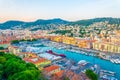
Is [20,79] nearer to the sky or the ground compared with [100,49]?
nearer to the sky

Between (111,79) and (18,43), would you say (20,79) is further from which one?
(18,43)

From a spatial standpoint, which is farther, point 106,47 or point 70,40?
point 70,40

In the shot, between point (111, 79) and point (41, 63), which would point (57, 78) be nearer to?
point (111, 79)

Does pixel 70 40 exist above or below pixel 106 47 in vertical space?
above

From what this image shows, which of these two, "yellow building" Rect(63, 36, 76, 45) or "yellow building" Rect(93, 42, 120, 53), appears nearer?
"yellow building" Rect(93, 42, 120, 53)

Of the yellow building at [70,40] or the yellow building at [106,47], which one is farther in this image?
the yellow building at [70,40]

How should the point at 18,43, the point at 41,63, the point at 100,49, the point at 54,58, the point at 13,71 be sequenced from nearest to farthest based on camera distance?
1. the point at 13,71
2. the point at 41,63
3. the point at 54,58
4. the point at 100,49
5. the point at 18,43

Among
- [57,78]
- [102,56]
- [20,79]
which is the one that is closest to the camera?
[20,79]

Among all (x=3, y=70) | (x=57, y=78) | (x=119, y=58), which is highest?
(x=3, y=70)

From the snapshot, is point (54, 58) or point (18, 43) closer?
point (54, 58)

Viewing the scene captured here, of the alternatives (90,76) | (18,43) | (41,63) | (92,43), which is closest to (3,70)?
(90,76)
